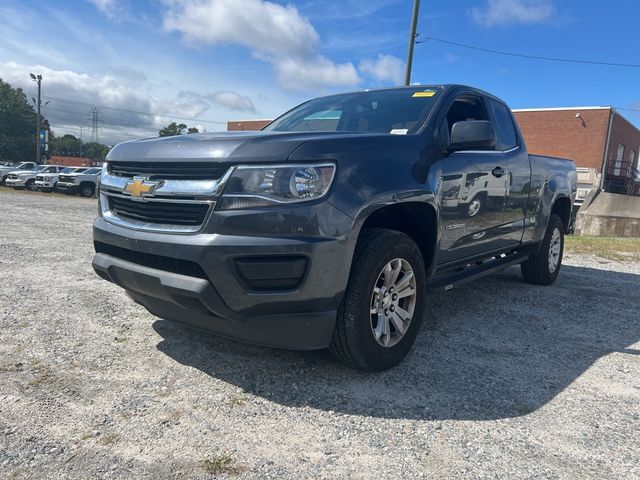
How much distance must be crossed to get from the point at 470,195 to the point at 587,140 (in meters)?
30.1

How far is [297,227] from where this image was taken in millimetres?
2479

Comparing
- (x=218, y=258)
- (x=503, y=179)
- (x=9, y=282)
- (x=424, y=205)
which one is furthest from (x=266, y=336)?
(x=9, y=282)

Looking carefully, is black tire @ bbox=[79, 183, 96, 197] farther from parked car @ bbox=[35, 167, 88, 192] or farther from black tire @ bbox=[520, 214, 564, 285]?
black tire @ bbox=[520, 214, 564, 285]

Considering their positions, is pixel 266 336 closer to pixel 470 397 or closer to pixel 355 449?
pixel 355 449

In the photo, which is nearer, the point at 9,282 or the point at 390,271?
the point at 390,271

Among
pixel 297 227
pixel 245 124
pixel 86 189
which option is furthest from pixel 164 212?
pixel 245 124

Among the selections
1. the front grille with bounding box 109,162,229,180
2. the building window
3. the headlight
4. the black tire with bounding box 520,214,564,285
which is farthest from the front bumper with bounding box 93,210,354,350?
the building window

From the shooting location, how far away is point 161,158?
9.09ft

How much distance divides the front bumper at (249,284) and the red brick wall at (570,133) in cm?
3006

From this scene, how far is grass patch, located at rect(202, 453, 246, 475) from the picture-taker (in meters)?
2.01

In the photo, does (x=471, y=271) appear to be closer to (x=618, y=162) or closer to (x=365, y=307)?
(x=365, y=307)

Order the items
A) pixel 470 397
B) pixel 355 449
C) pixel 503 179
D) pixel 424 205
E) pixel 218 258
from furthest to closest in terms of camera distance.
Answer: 1. pixel 503 179
2. pixel 424 205
3. pixel 470 397
4. pixel 218 258
5. pixel 355 449

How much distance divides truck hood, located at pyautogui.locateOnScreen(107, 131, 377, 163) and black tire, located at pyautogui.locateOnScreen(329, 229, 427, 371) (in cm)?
64

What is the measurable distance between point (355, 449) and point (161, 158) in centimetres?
184
